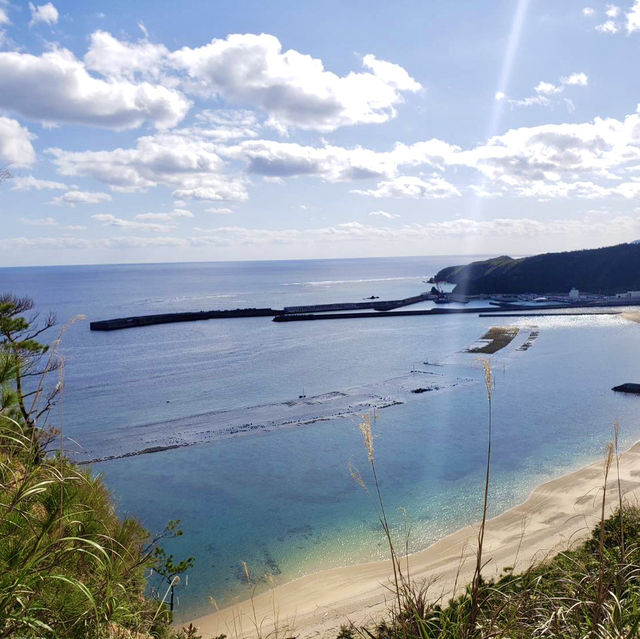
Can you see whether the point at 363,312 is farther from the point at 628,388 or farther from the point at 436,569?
the point at 436,569

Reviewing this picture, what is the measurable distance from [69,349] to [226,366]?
21191 mm

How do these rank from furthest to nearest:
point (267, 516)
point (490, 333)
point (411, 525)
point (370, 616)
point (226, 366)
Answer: point (490, 333)
point (226, 366)
point (267, 516)
point (411, 525)
point (370, 616)

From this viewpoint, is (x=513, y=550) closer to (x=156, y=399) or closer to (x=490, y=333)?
(x=156, y=399)

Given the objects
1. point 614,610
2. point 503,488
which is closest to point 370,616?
point 614,610

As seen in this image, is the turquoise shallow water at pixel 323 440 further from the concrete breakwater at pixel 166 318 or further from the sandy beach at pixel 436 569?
the concrete breakwater at pixel 166 318

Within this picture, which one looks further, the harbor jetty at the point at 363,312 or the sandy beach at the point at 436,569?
the harbor jetty at the point at 363,312

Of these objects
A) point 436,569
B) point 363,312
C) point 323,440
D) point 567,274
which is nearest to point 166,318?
point 363,312

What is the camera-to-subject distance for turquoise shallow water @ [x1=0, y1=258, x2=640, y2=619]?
16.7 metres

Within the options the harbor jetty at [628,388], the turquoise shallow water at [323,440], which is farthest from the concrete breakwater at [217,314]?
the harbor jetty at [628,388]

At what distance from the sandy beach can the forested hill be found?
10563cm

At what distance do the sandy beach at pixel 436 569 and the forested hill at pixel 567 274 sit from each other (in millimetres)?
105627

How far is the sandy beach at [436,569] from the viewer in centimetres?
1159

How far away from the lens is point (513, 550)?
47.8 ft

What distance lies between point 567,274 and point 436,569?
120693mm
